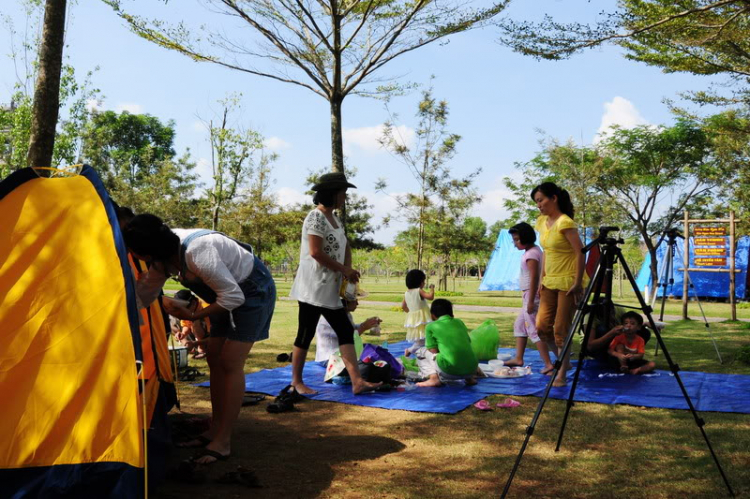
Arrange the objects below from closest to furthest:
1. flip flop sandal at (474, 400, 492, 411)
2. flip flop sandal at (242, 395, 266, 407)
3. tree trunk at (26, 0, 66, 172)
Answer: flip flop sandal at (474, 400, 492, 411) → flip flop sandal at (242, 395, 266, 407) → tree trunk at (26, 0, 66, 172)

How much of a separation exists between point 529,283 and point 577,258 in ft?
4.61

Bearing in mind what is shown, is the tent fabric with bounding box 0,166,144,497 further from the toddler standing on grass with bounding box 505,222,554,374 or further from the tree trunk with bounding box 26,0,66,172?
the toddler standing on grass with bounding box 505,222,554,374

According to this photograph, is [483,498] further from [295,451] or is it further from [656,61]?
[656,61]

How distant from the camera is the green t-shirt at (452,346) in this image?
603 cm

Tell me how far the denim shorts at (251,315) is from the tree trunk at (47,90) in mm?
3097

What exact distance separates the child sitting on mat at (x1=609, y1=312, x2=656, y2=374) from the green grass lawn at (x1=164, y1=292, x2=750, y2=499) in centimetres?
164

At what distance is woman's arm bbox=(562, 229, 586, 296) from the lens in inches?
216

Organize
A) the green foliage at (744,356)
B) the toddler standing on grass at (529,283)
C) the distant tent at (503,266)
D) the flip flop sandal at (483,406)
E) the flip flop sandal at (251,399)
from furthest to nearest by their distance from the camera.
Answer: the distant tent at (503,266)
the green foliage at (744,356)
the toddler standing on grass at (529,283)
the flip flop sandal at (251,399)
the flip flop sandal at (483,406)

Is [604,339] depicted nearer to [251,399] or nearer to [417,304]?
[417,304]

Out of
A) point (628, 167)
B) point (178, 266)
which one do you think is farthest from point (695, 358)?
point (628, 167)

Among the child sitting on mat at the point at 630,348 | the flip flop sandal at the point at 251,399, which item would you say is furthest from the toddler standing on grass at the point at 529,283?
the flip flop sandal at the point at 251,399

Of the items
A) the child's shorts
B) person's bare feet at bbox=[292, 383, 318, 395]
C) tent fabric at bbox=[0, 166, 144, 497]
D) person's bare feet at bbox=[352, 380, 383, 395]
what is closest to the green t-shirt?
person's bare feet at bbox=[352, 380, 383, 395]

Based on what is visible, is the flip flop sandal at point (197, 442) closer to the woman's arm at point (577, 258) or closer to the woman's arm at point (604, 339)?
the woman's arm at point (577, 258)

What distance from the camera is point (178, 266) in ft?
11.8
